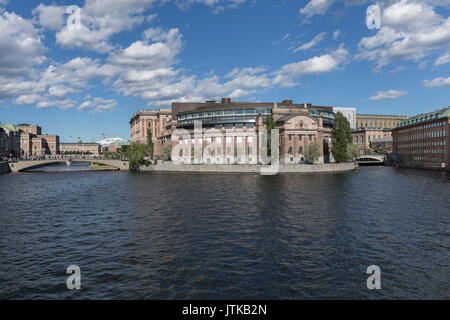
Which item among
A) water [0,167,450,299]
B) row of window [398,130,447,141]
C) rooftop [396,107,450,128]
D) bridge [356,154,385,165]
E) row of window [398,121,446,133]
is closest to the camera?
water [0,167,450,299]

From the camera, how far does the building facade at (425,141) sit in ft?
394

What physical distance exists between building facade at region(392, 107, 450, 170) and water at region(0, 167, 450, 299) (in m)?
85.9

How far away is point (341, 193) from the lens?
60594 mm

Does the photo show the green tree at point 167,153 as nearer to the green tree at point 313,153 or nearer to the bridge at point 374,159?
the green tree at point 313,153

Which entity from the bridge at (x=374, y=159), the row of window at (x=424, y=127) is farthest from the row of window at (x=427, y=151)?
the bridge at (x=374, y=159)

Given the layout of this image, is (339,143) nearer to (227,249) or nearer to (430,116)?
(430,116)

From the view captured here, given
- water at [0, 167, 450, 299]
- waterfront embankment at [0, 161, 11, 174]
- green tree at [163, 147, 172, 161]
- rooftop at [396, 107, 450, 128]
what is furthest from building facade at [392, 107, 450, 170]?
waterfront embankment at [0, 161, 11, 174]

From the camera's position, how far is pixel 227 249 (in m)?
27.3

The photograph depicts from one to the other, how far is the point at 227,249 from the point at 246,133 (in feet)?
361

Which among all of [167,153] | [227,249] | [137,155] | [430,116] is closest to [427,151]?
[430,116]

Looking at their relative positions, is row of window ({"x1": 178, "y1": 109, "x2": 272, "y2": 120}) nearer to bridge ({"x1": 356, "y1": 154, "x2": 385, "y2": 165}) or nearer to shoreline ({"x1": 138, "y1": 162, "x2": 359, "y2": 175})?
shoreline ({"x1": 138, "y1": 162, "x2": 359, "y2": 175})

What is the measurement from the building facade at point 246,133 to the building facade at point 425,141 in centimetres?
3824

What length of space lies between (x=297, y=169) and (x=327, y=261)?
286 ft

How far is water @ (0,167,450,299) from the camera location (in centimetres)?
2003
